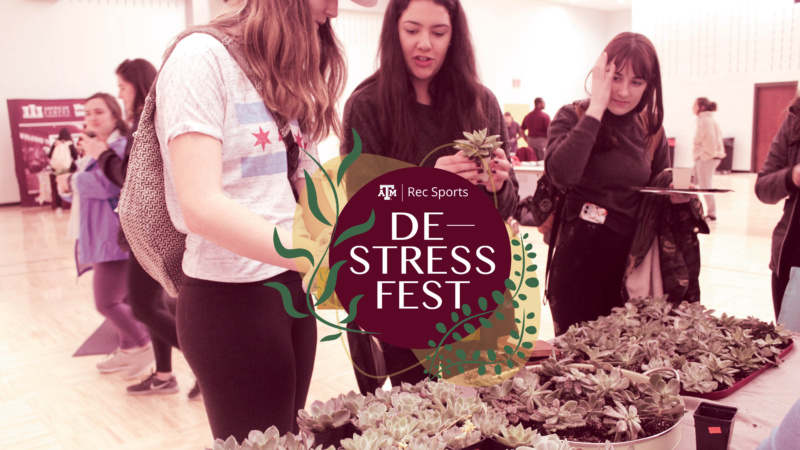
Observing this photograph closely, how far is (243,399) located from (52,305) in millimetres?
4396

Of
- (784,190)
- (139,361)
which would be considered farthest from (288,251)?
(139,361)

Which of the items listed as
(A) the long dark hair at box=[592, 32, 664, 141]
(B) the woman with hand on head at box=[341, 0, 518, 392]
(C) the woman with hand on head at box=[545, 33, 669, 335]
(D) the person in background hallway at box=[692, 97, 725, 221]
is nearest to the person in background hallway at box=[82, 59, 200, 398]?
(B) the woman with hand on head at box=[341, 0, 518, 392]

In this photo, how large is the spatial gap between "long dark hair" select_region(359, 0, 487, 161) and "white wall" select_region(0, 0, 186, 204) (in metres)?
10.7

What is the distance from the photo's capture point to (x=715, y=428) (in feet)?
3.10

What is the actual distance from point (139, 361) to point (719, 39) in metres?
4.88

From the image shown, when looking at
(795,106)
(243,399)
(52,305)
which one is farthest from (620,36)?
(52,305)

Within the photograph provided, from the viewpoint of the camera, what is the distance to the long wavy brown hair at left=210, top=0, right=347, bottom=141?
1.02 meters

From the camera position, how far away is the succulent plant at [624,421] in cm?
91

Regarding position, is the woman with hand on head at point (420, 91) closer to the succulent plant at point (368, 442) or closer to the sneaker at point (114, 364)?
the succulent plant at point (368, 442)

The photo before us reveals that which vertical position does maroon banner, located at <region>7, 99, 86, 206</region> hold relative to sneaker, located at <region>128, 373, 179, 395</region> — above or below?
above

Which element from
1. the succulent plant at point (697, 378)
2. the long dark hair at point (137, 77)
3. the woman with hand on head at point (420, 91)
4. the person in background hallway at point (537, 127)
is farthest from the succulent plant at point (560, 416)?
the person in background hallway at point (537, 127)

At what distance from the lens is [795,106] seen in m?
2.08

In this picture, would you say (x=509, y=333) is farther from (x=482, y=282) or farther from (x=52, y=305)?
(x=52, y=305)

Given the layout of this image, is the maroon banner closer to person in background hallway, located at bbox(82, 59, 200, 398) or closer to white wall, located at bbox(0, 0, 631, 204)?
white wall, located at bbox(0, 0, 631, 204)
